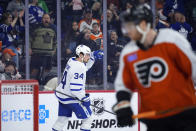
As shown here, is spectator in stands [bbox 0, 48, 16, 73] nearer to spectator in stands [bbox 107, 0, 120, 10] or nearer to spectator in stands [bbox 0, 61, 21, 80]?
spectator in stands [bbox 0, 61, 21, 80]

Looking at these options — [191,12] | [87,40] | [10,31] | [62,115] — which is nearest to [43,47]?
[10,31]

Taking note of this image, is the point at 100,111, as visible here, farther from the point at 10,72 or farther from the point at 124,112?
the point at 124,112

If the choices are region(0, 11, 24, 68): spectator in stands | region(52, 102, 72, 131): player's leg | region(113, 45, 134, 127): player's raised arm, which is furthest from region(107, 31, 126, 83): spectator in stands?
region(113, 45, 134, 127): player's raised arm

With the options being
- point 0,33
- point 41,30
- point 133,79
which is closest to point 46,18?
point 41,30

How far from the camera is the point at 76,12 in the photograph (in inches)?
305

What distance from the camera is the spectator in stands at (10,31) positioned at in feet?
24.7

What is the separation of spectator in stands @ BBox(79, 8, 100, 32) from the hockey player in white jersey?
45.3 inches

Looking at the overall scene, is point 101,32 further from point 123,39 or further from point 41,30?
point 41,30

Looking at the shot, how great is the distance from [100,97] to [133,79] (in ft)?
14.8

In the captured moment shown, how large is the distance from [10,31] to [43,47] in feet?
1.77

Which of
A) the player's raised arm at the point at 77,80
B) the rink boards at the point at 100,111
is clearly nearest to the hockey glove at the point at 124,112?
the player's raised arm at the point at 77,80

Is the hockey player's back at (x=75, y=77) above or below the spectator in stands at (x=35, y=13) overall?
below

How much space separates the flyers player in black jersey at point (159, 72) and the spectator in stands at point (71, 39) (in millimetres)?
4670

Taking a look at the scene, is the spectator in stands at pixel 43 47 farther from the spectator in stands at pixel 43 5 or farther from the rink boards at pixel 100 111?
the rink boards at pixel 100 111
